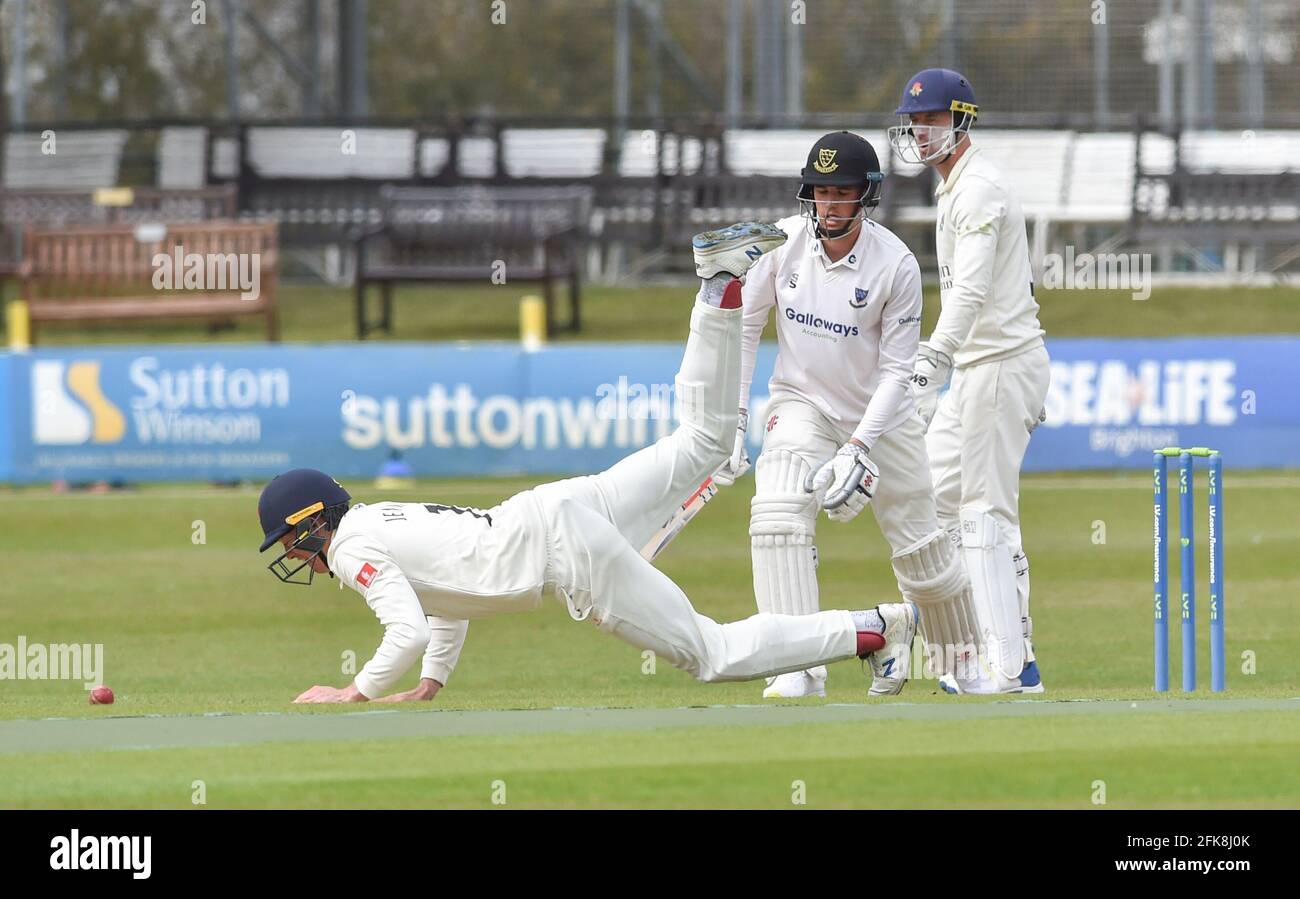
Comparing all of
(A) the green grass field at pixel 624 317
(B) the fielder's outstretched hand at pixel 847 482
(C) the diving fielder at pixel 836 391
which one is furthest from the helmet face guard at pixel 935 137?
(A) the green grass field at pixel 624 317

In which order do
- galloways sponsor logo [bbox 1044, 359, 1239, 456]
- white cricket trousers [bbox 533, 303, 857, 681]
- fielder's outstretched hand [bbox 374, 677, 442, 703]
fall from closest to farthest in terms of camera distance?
white cricket trousers [bbox 533, 303, 857, 681]
fielder's outstretched hand [bbox 374, 677, 442, 703]
galloways sponsor logo [bbox 1044, 359, 1239, 456]

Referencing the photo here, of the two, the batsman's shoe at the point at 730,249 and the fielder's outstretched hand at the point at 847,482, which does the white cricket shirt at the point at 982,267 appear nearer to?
the fielder's outstretched hand at the point at 847,482

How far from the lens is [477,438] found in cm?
1784

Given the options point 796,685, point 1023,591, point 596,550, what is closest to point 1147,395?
point 1023,591

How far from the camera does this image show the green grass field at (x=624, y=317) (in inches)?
878

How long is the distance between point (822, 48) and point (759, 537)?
19697mm

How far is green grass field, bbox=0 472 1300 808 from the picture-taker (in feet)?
20.1

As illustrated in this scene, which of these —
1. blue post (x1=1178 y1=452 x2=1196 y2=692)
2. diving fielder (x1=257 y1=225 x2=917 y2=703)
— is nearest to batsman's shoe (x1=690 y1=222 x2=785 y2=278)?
diving fielder (x1=257 y1=225 x2=917 y2=703)

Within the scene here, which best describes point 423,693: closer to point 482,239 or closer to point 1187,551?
point 1187,551

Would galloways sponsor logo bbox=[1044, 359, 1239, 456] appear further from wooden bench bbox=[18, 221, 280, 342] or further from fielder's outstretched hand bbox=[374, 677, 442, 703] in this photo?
fielder's outstretched hand bbox=[374, 677, 442, 703]

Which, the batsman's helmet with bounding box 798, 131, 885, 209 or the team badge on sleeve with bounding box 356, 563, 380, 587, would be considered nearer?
the team badge on sleeve with bounding box 356, 563, 380, 587

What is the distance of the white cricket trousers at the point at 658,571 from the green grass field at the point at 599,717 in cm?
21
